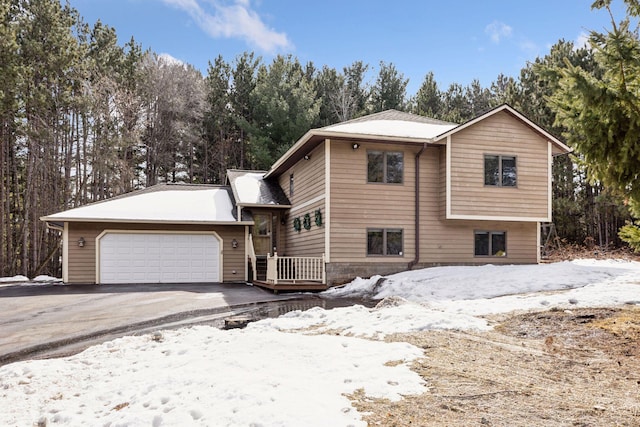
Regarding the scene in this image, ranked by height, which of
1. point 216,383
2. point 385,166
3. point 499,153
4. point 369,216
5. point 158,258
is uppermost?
point 499,153

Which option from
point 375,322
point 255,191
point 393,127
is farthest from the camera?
point 255,191

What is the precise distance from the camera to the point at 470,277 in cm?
1243

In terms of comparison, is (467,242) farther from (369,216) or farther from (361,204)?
(361,204)

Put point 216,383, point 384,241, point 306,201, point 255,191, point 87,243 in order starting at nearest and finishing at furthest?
point 216,383 → point 384,241 → point 306,201 → point 87,243 → point 255,191

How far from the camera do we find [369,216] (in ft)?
48.1

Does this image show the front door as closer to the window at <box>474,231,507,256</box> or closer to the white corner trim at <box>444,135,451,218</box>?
the white corner trim at <box>444,135,451,218</box>

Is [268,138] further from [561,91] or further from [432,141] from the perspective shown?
[561,91]

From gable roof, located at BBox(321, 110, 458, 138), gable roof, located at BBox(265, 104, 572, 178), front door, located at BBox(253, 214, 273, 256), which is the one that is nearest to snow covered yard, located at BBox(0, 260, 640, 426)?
gable roof, located at BBox(265, 104, 572, 178)

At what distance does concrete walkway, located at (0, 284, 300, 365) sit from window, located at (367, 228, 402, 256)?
11.9 ft

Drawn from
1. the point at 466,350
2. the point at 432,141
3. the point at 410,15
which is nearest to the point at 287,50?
the point at 410,15

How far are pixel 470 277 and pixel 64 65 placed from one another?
2068 cm

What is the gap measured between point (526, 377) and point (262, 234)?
1649 centimetres

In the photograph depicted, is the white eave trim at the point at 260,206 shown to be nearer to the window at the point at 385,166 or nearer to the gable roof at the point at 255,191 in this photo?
the gable roof at the point at 255,191

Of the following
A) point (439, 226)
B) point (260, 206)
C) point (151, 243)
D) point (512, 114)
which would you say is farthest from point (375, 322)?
point (151, 243)
